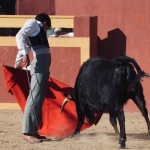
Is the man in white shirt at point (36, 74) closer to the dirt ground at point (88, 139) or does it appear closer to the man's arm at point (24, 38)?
the man's arm at point (24, 38)

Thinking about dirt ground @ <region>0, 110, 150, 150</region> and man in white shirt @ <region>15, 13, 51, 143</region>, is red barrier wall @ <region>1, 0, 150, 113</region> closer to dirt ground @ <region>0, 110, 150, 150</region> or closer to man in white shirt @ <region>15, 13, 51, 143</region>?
dirt ground @ <region>0, 110, 150, 150</region>

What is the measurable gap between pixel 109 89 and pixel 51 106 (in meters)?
1.19

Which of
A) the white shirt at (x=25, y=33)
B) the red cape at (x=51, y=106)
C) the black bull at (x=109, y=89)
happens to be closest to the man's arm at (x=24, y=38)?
the white shirt at (x=25, y=33)

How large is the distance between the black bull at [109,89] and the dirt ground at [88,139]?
242 millimetres

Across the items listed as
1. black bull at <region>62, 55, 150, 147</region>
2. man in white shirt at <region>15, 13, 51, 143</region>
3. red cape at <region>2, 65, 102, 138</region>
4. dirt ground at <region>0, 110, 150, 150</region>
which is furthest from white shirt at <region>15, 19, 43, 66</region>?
dirt ground at <region>0, 110, 150, 150</region>

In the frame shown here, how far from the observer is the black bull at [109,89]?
6004mm

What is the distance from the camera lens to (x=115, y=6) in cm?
890

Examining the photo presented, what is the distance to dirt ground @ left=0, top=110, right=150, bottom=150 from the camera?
596 centimetres

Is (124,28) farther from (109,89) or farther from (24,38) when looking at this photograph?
(24,38)

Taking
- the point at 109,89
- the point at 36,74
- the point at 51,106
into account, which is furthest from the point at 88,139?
the point at 36,74

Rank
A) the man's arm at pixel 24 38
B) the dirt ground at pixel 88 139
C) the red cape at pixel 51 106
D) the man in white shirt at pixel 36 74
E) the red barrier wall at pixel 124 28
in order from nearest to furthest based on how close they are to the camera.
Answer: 1. the man's arm at pixel 24 38
2. the dirt ground at pixel 88 139
3. the man in white shirt at pixel 36 74
4. the red cape at pixel 51 106
5. the red barrier wall at pixel 124 28

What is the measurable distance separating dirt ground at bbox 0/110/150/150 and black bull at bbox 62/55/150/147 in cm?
24

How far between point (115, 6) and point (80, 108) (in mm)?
2768

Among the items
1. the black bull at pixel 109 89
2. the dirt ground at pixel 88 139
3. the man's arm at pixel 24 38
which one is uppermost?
the man's arm at pixel 24 38
